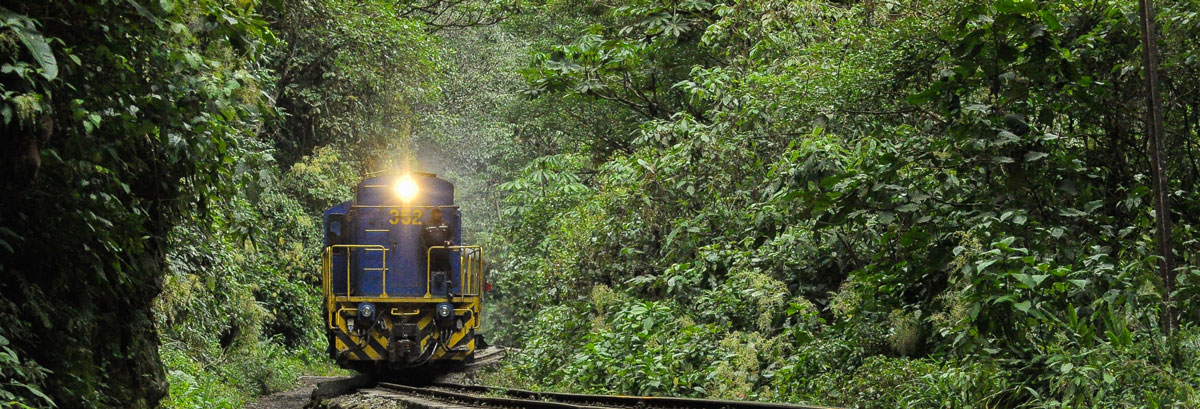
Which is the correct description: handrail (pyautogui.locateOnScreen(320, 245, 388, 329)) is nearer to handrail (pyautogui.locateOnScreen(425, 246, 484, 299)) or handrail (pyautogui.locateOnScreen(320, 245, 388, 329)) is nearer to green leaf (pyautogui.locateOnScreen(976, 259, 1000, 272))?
handrail (pyautogui.locateOnScreen(425, 246, 484, 299))

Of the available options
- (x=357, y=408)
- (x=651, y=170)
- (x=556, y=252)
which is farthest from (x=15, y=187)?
(x=556, y=252)

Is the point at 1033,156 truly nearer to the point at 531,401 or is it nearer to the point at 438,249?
the point at 531,401

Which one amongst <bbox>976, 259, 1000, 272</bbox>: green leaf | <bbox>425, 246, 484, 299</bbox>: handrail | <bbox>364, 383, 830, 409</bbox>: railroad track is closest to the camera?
<bbox>976, 259, 1000, 272</bbox>: green leaf

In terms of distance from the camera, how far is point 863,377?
8250 mm

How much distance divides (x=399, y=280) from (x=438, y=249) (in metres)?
0.76

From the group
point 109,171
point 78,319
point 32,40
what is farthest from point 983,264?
point 78,319

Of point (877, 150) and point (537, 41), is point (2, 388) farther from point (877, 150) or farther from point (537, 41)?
point (537, 41)

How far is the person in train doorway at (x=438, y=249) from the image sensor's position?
47.3ft

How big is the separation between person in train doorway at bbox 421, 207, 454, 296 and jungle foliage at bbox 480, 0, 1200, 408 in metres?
1.86

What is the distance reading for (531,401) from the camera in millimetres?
10008

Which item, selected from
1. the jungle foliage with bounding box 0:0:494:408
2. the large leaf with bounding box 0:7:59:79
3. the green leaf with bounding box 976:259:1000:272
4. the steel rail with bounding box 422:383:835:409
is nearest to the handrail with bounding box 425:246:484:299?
the steel rail with bounding box 422:383:835:409

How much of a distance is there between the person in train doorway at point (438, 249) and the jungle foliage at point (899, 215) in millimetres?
1856

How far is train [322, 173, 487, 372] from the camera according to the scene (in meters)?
14.1

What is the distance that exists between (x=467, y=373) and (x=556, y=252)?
297cm
